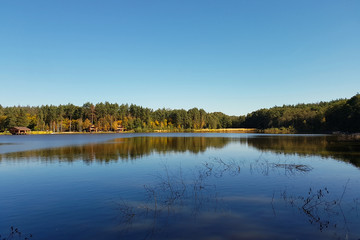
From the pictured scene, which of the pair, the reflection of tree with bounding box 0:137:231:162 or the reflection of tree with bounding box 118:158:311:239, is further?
the reflection of tree with bounding box 0:137:231:162

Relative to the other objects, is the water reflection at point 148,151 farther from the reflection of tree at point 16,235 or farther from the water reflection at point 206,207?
the reflection of tree at point 16,235

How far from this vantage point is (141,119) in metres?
163

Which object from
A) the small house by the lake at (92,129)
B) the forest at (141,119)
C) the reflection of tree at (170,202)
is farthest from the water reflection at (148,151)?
the small house by the lake at (92,129)

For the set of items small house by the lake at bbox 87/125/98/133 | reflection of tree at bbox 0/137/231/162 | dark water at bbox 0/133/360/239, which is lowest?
dark water at bbox 0/133/360/239

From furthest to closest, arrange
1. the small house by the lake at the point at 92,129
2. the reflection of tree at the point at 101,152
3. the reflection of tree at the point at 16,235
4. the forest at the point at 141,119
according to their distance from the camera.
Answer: the small house by the lake at the point at 92,129 < the forest at the point at 141,119 < the reflection of tree at the point at 101,152 < the reflection of tree at the point at 16,235

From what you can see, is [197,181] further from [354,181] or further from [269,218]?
[354,181]

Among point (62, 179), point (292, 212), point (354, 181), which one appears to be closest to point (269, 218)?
point (292, 212)

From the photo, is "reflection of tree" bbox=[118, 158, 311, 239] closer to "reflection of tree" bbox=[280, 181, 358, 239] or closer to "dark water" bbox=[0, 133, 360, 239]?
"dark water" bbox=[0, 133, 360, 239]

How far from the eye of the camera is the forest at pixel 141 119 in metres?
125

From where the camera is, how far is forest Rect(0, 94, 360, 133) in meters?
125

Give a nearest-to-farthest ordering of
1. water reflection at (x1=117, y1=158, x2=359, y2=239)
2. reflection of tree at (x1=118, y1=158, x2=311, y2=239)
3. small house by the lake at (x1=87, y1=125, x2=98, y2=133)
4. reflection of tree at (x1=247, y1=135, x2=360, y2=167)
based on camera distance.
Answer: water reflection at (x1=117, y1=158, x2=359, y2=239) → reflection of tree at (x1=118, y1=158, x2=311, y2=239) → reflection of tree at (x1=247, y1=135, x2=360, y2=167) → small house by the lake at (x1=87, y1=125, x2=98, y2=133)

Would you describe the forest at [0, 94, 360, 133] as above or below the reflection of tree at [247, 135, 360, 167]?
above

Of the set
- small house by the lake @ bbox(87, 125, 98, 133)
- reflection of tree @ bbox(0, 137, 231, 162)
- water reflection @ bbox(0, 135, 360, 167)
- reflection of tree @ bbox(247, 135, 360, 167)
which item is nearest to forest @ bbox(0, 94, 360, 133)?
small house by the lake @ bbox(87, 125, 98, 133)

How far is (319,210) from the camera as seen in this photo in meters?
11.5
